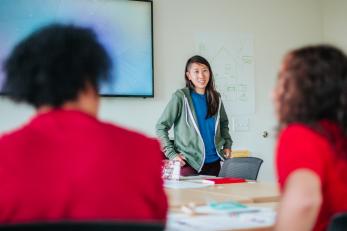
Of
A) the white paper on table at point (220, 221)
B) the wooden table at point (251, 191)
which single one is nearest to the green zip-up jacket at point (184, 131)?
the wooden table at point (251, 191)

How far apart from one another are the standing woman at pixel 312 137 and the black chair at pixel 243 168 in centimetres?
188

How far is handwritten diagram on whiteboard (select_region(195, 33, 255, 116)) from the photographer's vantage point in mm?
5031

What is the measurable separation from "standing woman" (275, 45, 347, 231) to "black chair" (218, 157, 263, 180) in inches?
74.0

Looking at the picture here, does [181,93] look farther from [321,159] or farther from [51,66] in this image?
[51,66]

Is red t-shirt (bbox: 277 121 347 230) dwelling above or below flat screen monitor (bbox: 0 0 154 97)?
below

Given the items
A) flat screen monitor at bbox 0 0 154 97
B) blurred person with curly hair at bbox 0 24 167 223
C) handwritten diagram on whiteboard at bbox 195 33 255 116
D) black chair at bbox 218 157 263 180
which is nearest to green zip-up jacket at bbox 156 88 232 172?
black chair at bbox 218 157 263 180

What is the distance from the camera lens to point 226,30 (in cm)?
516

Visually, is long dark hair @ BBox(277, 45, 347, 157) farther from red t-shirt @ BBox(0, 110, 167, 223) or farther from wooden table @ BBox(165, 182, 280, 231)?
wooden table @ BBox(165, 182, 280, 231)

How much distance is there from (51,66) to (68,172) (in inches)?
10.4

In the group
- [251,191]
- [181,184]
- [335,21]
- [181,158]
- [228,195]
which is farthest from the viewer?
[335,21]

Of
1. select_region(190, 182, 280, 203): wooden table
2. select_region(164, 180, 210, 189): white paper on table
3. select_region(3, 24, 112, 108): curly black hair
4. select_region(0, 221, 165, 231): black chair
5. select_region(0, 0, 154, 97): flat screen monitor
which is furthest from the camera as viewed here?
select_region(0, 0, 154, 97): flat screen monitor

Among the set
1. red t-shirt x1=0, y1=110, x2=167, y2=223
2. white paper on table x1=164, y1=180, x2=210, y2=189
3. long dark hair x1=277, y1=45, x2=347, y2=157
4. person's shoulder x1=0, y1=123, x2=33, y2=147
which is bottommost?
white paper on table x1=164, y1=180, x2=210, y2=189

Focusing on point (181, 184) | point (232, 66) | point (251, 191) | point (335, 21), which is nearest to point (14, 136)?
point (251, 191)

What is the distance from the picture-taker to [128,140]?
3.72ft
